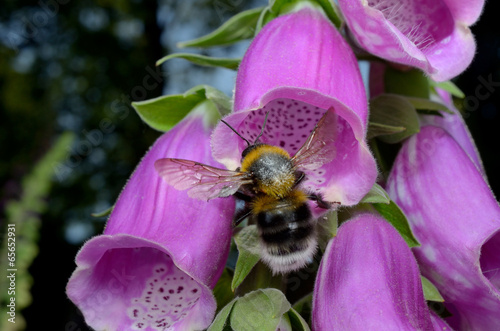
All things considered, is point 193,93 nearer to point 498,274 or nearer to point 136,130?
point 498,274

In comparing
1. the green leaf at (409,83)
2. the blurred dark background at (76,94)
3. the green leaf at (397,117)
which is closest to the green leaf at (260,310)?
the green leaf at (397,117)

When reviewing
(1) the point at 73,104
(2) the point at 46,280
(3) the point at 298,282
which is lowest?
(2) the point at 46,280

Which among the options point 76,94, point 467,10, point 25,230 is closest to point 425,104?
point 467,10

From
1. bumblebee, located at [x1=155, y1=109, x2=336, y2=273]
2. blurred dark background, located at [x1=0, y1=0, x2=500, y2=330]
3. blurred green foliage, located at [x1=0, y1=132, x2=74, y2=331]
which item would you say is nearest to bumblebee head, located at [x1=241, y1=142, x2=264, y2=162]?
bumblebee, located at [x1=155, y1=109, x2=336, y2=273]

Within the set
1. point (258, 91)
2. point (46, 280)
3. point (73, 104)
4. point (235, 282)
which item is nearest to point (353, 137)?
point (258, 91)

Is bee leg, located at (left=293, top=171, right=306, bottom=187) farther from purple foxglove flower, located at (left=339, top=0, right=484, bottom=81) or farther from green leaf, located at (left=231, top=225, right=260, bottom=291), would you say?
purple foxglove flower, located at (left=339, top=0, right=484, bottom=81)

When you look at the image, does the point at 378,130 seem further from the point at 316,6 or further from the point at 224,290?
the point at 224,290
